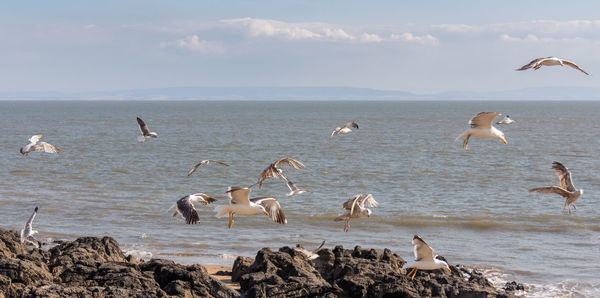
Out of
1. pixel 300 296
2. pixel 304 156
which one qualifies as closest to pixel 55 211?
pixel 300 296

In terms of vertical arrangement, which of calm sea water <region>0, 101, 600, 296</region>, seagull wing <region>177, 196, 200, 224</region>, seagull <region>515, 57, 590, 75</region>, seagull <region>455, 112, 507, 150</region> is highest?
seagull <region>515, 57, 590, 75</region>

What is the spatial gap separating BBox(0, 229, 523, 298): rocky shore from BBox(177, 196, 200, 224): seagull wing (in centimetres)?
86

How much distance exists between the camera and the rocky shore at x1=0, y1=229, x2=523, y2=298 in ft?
35.5

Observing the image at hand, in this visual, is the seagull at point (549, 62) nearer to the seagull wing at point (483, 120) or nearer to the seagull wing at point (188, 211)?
the seagull wing at point (483, 120)

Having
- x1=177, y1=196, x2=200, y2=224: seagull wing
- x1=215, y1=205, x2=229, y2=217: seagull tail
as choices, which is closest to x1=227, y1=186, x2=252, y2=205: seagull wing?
x1=215, y1=205, x2=229, y2=217: seagull tail

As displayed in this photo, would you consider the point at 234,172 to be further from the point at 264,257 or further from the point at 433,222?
the point at 264,257

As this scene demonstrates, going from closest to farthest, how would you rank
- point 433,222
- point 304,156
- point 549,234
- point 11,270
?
point 11,270
point 549,234
point 433,222
point 304,156

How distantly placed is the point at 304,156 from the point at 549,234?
1197 inches

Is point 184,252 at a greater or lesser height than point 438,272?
lesser

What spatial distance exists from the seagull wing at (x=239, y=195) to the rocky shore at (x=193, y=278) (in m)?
1.18

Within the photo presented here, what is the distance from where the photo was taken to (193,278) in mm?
11656

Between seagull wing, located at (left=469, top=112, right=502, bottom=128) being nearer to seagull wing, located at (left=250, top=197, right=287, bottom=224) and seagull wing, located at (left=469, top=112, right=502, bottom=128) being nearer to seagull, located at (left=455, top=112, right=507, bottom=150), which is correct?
seagull, located at (left=455, top=112, right=507, bottom=150)

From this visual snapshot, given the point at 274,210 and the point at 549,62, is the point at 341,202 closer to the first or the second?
the point at 274,210

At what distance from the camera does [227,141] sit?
67.9 metres
